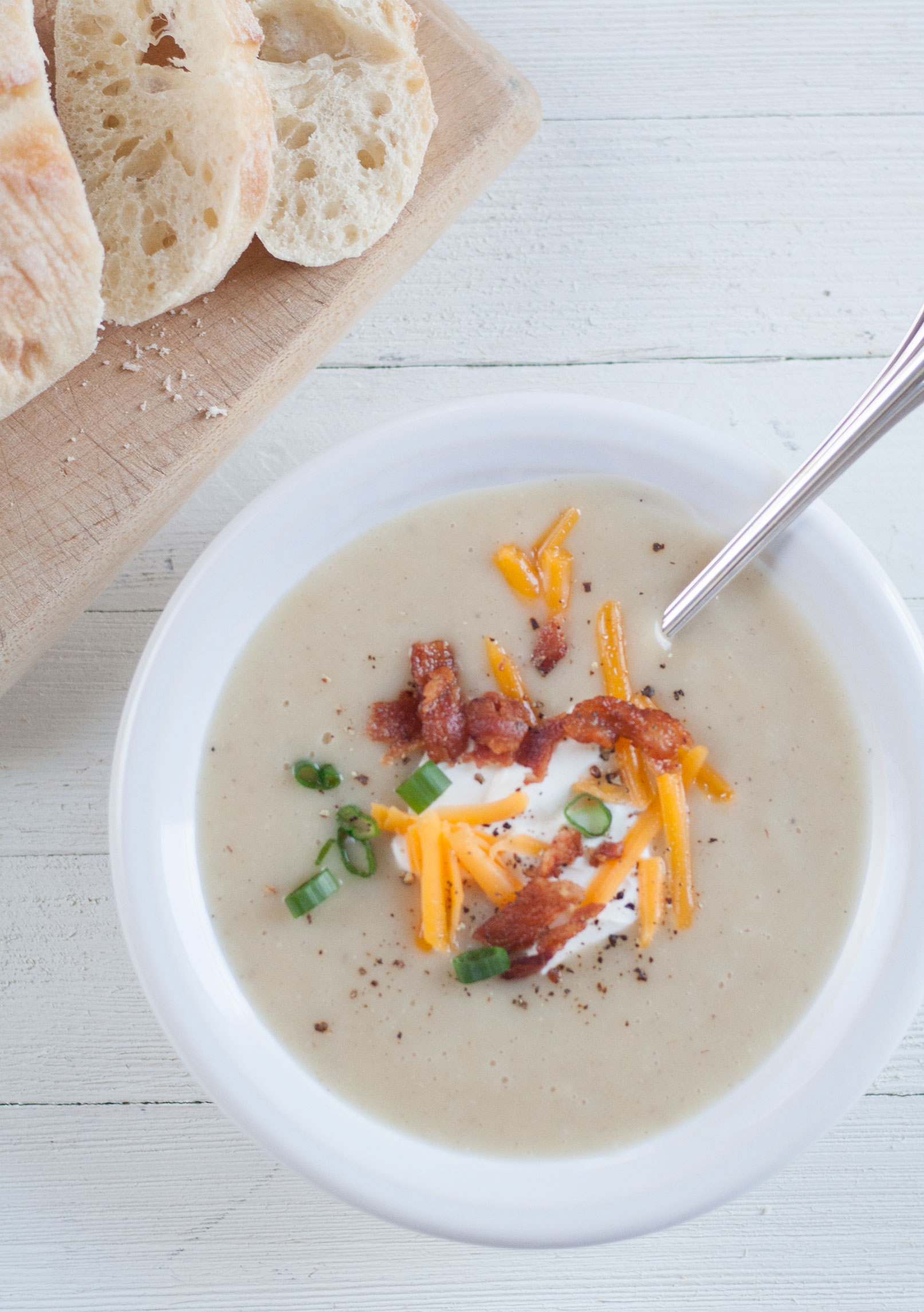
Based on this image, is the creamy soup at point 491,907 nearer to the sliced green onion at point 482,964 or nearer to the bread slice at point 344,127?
the sliced green onion at point 482,964

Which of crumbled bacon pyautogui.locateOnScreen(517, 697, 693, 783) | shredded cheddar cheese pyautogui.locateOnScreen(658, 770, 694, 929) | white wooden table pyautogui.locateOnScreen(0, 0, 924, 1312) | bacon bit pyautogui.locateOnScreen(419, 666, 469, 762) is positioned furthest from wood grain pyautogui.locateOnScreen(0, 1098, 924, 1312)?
crumbled bacon pyautogui.locateOnScreen(517, 697, 693, 783)

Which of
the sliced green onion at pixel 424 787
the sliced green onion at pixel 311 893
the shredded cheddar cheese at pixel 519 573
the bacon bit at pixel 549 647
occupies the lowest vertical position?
the sliced green onion at pixel 311 893

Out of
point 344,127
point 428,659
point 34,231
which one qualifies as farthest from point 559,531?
point 34,231

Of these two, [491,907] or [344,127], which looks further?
[344,127]

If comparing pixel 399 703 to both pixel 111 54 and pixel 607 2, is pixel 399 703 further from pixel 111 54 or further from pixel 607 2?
pixel 607 2

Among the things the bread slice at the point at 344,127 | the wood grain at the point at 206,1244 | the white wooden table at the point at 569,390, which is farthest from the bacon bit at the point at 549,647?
the wood grain at the point at 206,1244

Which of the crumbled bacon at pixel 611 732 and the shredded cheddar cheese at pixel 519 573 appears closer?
the crumbled bacon at pixel 611 732

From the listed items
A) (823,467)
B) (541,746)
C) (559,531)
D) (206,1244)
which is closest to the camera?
(823,467)

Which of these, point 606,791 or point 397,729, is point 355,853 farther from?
point 606,791
